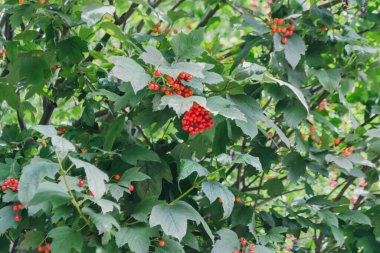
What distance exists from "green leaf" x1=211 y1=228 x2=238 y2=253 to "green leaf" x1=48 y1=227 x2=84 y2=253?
51cm

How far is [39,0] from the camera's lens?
2043mm

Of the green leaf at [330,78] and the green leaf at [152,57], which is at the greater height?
the green leaf at [152,57]

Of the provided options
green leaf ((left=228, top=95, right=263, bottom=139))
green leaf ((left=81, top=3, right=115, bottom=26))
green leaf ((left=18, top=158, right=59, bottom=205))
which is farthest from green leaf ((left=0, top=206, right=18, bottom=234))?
green leaf ((left=228, top=95, right=263, bottom=139))

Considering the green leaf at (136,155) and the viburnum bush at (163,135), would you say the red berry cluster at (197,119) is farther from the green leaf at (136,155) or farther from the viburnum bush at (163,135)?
the green leaf at (136,155)

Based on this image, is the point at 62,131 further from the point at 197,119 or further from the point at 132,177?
the point at 197,119

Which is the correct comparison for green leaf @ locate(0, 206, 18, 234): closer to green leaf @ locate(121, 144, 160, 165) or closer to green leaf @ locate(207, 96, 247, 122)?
green leaf @ locate(121, 144, 160, 165)

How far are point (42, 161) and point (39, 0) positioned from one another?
792 millimetres

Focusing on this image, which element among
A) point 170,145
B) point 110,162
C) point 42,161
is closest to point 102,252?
point 42,161

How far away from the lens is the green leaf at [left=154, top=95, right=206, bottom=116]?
1526mm

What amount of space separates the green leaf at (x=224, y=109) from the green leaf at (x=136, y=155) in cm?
49

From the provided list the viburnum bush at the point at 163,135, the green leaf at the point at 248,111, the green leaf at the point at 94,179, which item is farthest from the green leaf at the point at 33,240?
the green leaf at the point at 248,111

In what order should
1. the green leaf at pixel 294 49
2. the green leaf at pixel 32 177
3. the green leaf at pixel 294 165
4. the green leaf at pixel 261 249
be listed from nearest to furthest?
the green leaf at pixel 32 177, the green leaf at pixel 261 249, the green leaf at pixel 294 49, the green leaf at pixel 294 165

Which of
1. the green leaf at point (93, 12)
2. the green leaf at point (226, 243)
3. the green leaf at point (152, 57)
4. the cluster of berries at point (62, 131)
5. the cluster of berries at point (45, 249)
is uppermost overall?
Result: the green leaf at point (93, 12)

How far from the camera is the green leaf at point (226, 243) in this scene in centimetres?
197
